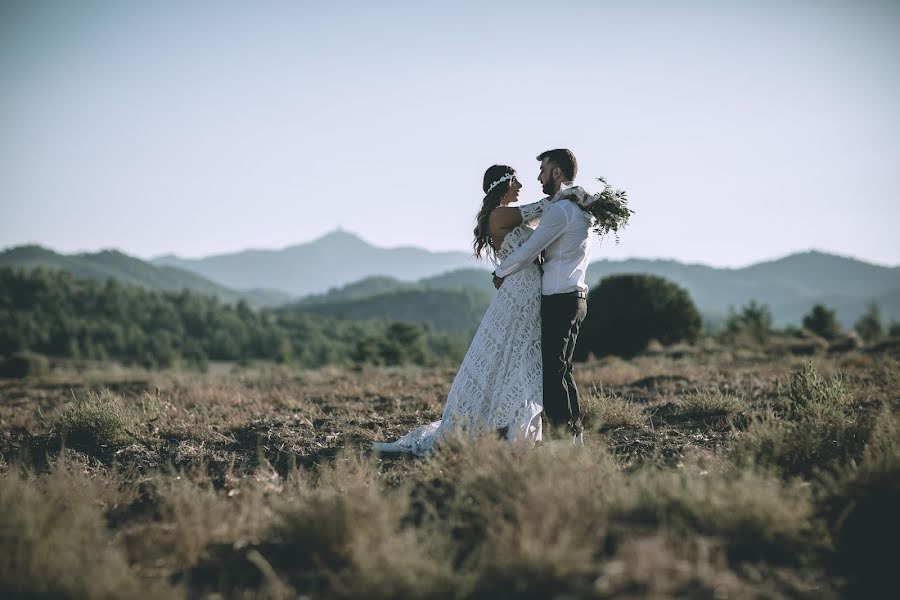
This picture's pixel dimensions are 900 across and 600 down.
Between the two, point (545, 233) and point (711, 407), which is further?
point (711, 407)

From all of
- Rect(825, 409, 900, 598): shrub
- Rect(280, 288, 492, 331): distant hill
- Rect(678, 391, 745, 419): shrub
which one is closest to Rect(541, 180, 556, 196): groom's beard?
Rect(825, 409, 900, 598): shrub

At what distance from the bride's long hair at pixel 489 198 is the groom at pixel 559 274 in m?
0.31

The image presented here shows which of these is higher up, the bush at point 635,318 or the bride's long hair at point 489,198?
the bride's long hair at point 489,198

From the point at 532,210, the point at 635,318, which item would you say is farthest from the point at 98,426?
the point at 635,318

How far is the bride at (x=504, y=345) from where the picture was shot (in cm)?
452

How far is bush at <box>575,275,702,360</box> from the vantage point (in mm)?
23391

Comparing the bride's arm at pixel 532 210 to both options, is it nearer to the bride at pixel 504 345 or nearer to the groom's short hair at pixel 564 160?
the bride at pixel 504 345

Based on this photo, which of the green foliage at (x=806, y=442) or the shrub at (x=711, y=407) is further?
the shrub at (x=711, y=407)

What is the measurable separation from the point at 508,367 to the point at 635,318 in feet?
66.5

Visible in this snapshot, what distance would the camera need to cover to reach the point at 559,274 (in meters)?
4.49

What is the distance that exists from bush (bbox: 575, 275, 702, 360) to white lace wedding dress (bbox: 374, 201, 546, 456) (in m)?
18.8

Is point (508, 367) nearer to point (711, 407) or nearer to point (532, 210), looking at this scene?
point (532, 210)

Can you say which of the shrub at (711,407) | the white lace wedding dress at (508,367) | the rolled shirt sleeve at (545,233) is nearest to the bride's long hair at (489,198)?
the white lace wedding dress at (508,367)

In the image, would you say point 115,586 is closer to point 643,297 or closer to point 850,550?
point 850,550
